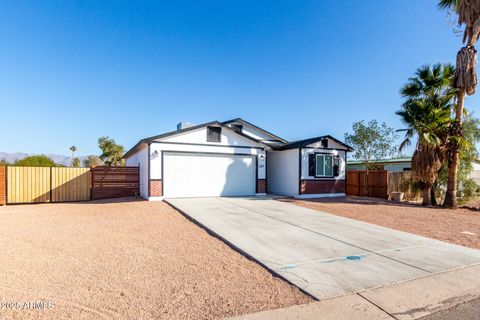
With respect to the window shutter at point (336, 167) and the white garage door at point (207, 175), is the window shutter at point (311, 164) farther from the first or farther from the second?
the white garage door at point (207, 175)

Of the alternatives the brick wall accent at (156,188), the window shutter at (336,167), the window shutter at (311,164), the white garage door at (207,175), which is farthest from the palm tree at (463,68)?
the brick wall accent at (156,188)

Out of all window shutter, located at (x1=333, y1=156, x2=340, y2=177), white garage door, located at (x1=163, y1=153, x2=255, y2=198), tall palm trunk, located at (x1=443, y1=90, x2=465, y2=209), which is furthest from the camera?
window shutter, located at (x1=333, y1=156, x2=340, y2=177)

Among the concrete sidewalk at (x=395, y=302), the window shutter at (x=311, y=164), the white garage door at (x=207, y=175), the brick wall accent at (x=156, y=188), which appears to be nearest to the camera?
the concrete sidewalk at (x=395, y=302)

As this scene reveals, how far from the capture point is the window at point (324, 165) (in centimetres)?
1560

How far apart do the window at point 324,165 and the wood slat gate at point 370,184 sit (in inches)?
115

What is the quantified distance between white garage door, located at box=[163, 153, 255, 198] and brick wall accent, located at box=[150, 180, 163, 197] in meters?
0.27

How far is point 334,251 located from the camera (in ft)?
17.4

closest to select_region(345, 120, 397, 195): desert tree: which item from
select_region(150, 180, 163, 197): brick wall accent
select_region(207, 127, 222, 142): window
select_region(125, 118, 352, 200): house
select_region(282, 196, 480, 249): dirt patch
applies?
select_region(125, 118, 352, 200): house

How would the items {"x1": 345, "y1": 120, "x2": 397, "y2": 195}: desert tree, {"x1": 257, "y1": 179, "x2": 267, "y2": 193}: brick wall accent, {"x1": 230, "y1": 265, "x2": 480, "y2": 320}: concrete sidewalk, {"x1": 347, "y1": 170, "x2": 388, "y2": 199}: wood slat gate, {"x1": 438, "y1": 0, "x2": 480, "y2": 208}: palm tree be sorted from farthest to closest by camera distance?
{"x1": 345, "y1": 120, "x2": 397, "y2": 195}: desert tree < {"x1": 347, "y1": 170, "x2": 388, "y2": 199}: wood slat gate < {"x1": 257, "y1": 179, "x2": 267, "y2": 193}: brick wall accent < {"x1": 438, "y1": 0, "x2": 480, "y2": 208}: palm tree < {"x1": 230, "y1": 265, "x2": 480, "y2": 320}: concrete sidewalk

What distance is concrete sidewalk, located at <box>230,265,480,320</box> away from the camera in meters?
2.99

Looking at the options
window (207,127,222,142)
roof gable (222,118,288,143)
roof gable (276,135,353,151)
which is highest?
roof gable (222,118,288,143)

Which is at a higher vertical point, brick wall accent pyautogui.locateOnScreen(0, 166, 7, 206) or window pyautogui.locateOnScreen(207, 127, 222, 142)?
window pyautogui.locateOnScreen(207, 127, 222, 142)

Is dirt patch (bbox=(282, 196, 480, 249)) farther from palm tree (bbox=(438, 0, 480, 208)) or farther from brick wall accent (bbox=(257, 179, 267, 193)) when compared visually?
brick wall accent (bbox=(257, 179, 267, 193))

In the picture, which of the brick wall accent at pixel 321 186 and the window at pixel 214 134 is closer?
the window at pixel 214 134
